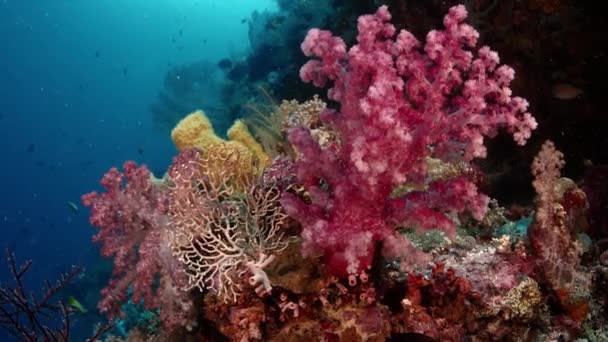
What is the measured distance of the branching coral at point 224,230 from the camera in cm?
320

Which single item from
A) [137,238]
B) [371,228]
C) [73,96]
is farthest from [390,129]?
[73,96]

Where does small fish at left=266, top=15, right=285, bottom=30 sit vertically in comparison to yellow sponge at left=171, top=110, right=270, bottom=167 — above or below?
above

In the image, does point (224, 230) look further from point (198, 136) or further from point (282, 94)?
point (282, 94)

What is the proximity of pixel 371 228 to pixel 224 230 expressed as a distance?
3.75ft

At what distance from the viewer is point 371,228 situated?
2.81m

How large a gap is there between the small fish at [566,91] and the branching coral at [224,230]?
6220 mm

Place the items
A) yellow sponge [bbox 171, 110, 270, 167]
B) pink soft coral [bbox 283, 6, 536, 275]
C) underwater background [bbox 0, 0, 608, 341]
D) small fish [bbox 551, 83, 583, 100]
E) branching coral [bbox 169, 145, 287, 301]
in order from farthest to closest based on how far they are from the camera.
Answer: small fish [bbox 551, 83, 583, 100]
underwater background [bbox 0, 0, 608, 341]
yellow sponge [bbox 171, 110, 270, 167]
branching coral [bbox 169, 145, 287, 301]
pink soft coral [bbox 283, 6, 536, 275]

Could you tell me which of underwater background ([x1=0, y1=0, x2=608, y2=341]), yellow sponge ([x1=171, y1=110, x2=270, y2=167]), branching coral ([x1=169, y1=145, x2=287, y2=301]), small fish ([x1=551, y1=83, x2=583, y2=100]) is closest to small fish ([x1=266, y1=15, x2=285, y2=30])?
underwater background ([x1=0, y1=0, x2=608, y2=341])

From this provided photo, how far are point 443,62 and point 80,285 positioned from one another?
2654 centimetres

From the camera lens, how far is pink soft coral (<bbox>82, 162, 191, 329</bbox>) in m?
3.47

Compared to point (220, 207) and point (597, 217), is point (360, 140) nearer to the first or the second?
point (220, 207)

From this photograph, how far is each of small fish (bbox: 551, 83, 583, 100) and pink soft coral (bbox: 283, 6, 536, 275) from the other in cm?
556

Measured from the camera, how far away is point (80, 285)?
24.1 metres

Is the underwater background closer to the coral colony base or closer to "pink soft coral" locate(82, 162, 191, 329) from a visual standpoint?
the coral colony base
